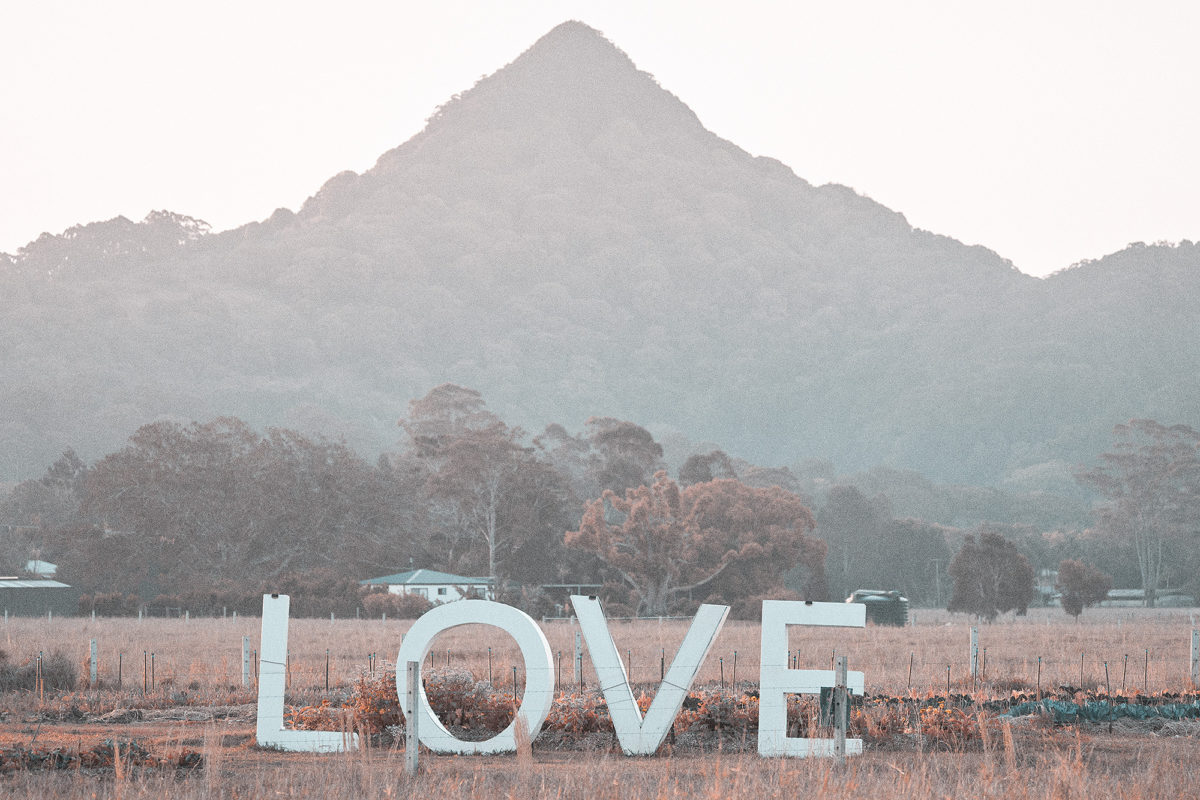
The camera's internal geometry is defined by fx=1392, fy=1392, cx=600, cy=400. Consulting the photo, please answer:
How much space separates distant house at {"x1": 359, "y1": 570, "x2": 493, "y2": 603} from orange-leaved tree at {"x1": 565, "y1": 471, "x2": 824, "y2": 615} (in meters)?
6.44

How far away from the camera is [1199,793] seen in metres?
12.6

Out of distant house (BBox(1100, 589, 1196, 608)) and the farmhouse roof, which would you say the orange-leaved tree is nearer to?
the farmhouse roof

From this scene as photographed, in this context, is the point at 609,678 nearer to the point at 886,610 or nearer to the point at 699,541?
the point at 886,610

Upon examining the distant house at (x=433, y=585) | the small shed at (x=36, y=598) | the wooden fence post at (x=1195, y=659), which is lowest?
the small shed at (x=36, y=598)

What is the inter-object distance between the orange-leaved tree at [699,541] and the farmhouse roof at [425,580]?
684cm

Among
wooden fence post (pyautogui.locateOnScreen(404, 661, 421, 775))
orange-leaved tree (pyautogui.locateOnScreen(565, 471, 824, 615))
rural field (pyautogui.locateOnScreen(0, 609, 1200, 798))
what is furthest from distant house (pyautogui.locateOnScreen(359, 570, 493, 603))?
wooden fence post (pyautogui.locateOnScreen(404, 661, 421, 775))

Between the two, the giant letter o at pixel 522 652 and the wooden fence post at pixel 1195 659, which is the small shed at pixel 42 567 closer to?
the wooden fence post at pixel 1195 659

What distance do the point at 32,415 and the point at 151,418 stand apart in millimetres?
19073

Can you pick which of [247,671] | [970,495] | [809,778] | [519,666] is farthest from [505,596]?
[970,495]

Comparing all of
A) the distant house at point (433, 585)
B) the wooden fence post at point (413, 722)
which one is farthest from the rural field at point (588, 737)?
the distant house at point (433, 585)

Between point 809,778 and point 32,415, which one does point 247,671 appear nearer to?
point 809,778

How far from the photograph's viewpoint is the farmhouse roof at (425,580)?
67.5 m

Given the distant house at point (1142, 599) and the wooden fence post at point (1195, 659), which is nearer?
the wooden fence post at point (1195, 659)

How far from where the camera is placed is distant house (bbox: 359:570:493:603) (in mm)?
66688
